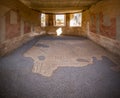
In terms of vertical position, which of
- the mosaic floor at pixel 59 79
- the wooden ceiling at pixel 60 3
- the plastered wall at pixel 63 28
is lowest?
the mosaic floor at pixel 59 79

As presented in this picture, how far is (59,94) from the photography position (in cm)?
Result: 234

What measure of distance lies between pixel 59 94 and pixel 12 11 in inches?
177

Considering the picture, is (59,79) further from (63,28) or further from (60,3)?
(63,28)

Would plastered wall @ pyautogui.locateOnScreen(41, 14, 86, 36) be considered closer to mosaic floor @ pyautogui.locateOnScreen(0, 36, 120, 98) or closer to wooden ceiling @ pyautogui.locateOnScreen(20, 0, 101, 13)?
wooden ceiling @ pyautogui.locateOnScreen(20, 0, 101, 13)

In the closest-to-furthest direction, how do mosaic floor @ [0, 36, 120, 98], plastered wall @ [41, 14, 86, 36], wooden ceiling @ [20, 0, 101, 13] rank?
mosaic floor @ [0, 36, 120, 98], wooden ceiling @ [20, 0, 101, 13], plastered wall @ [41, 14, 86, 36]

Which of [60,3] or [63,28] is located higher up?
[60,3]

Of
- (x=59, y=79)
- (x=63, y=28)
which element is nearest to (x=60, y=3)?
(x=59, y=79)

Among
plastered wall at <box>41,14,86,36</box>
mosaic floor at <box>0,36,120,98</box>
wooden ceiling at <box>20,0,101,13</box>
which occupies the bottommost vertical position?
mosaic floor at <box>0,36,120,98</box>

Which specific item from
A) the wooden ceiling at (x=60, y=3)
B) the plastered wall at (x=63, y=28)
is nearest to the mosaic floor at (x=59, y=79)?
the wooden ceiling at (x=60, y=3)

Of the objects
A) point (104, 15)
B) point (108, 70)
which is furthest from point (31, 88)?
point (104, 15)

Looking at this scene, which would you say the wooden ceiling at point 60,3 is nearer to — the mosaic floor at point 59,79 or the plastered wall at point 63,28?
the mosaic floor at point 59,79

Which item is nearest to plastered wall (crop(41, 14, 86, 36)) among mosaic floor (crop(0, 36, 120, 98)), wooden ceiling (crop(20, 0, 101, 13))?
wooden ceiling (crop(20, 0, 101, 13))

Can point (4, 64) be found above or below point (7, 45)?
below

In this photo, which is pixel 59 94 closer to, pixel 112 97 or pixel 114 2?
pixel 112 97
